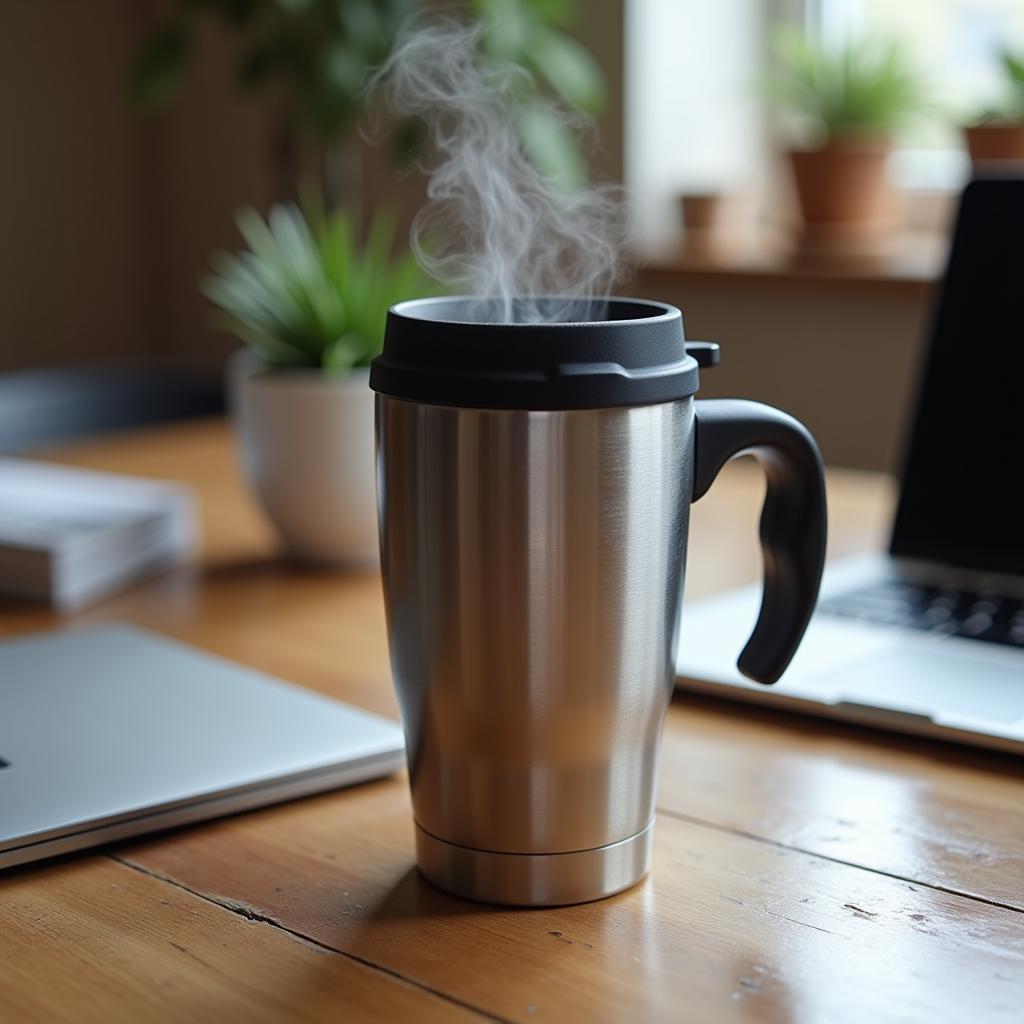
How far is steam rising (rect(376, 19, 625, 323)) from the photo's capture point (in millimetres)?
590

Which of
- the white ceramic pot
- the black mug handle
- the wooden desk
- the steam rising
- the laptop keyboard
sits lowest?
the wooden desk

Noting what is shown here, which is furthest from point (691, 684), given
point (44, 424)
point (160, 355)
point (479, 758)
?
point (160, 355)

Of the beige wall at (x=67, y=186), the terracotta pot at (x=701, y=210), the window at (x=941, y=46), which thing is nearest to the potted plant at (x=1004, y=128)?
the window at (x=941, y=46)

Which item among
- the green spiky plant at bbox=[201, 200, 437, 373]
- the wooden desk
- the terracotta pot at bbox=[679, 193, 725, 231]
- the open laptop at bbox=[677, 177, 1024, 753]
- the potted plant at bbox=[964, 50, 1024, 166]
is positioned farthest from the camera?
the terracotta pot at bbox=[679, 193, 725, 231]

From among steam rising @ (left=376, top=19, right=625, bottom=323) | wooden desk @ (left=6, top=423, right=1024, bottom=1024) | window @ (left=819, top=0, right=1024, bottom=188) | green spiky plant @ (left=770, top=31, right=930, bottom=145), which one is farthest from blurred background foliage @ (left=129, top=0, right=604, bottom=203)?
wooden desk @ (left=6, top=423, right=1024, bottom=1024)

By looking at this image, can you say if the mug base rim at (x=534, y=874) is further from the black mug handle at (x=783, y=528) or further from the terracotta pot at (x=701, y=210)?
the terracotta pot at (x=701, y=210)

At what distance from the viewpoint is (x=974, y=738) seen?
685mm

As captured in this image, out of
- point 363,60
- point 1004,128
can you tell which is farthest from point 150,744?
point 363,60

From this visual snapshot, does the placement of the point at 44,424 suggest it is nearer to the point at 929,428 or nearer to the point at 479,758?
the point at 929,428

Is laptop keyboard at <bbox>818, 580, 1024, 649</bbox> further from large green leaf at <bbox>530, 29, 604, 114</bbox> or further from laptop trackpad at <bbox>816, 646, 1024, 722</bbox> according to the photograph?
large green leaf at <bbox>530, 29, 604, 114</bbox>

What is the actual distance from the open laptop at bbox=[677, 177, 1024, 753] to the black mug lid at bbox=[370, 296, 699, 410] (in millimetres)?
317

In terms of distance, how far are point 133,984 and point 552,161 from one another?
1.95m

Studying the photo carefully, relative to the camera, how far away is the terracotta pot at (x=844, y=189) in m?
2.32

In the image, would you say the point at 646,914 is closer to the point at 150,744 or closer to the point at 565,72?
the point at 150,744
